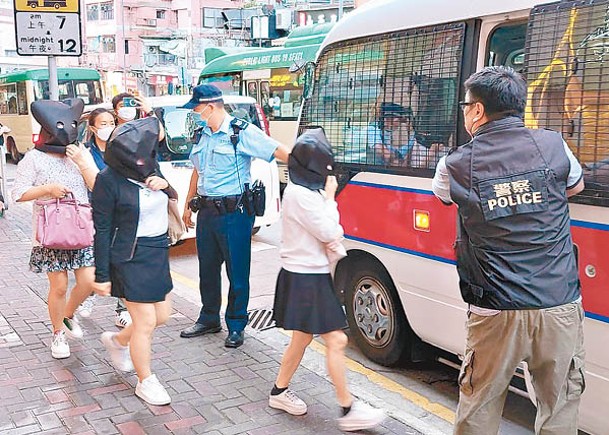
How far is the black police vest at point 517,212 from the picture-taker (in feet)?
8.95

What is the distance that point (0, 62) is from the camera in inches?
1796

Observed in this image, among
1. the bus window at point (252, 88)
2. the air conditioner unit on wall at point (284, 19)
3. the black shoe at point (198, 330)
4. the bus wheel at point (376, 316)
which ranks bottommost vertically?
the black shoe at point (198, 330)

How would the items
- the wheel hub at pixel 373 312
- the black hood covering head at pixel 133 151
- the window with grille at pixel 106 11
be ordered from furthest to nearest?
the window with grille at pixel 106 11 < the wheel hub at pixel 373 312 < the black hood covering head at pixel 133 151

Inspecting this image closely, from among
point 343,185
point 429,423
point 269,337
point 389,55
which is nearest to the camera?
point 429,423

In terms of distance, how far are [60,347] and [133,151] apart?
1691 millimetres

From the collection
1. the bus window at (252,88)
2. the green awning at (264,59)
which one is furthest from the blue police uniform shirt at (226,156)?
the bus window at (252,88)

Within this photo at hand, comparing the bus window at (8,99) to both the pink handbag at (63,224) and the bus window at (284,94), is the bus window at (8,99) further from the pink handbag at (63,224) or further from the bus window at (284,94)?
the pink handbag at (63,224)

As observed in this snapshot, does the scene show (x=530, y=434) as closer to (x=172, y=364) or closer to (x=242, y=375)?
(x=242, y=375)

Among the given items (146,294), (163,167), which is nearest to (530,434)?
(146,294)

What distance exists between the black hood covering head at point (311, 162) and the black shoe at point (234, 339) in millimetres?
1762

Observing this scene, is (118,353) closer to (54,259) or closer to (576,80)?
(54,259)

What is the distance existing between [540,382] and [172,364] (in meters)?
2.60

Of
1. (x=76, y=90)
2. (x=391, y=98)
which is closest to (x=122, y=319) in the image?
(x=391, y=98)

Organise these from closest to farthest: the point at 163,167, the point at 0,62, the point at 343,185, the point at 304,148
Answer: the point at 304,148 → the point at 343,185 → the point at 163,167 → the point at 0,62
